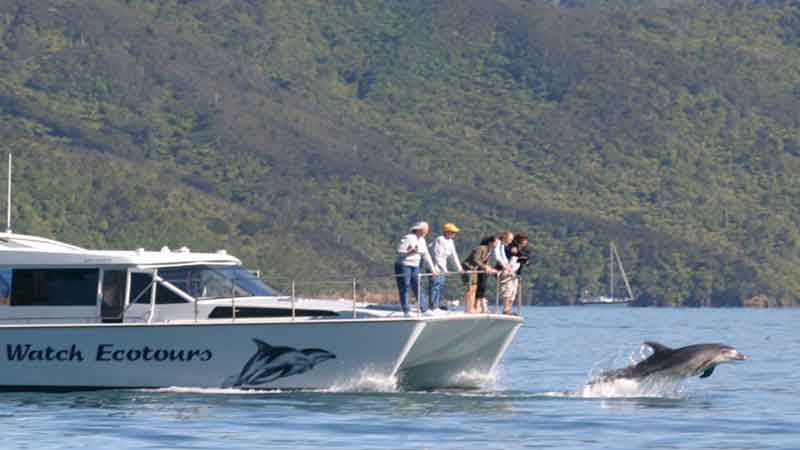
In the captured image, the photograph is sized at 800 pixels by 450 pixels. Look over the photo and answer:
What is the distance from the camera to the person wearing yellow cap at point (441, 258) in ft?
84.7

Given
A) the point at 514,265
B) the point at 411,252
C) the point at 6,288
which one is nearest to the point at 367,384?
the point at 411,252

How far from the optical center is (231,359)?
25.4m

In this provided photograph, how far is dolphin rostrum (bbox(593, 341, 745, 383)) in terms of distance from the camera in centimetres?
2517

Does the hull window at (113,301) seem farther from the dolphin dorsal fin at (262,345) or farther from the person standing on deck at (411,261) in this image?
the person standing on deck at (411,261)

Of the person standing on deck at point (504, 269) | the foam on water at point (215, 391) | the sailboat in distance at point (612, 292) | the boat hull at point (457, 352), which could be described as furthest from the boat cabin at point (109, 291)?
the sailboat in distance at point (612, 292)

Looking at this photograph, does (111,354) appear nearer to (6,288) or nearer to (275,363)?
(6,288)

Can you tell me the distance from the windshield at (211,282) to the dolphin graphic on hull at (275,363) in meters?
1.24

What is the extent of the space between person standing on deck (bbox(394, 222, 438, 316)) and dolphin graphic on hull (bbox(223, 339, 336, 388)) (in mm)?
1481

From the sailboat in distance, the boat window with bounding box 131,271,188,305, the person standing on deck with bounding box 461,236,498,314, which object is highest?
the person standing on deck with bounding box 461,236,498,314

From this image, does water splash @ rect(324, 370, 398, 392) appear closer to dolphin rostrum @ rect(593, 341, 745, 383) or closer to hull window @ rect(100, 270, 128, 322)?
hull window @ rect(100, 270, 128, 322)

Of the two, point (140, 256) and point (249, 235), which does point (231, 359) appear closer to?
point (140, 256)

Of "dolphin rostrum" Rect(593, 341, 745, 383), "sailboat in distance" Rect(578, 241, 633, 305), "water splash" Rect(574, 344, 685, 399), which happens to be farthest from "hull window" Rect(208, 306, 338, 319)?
"sailboat in distance" Rect(578, 241, 633, 305)

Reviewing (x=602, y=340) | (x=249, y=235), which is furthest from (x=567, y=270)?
(x=602, y=340)

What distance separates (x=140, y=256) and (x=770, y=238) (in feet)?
585
